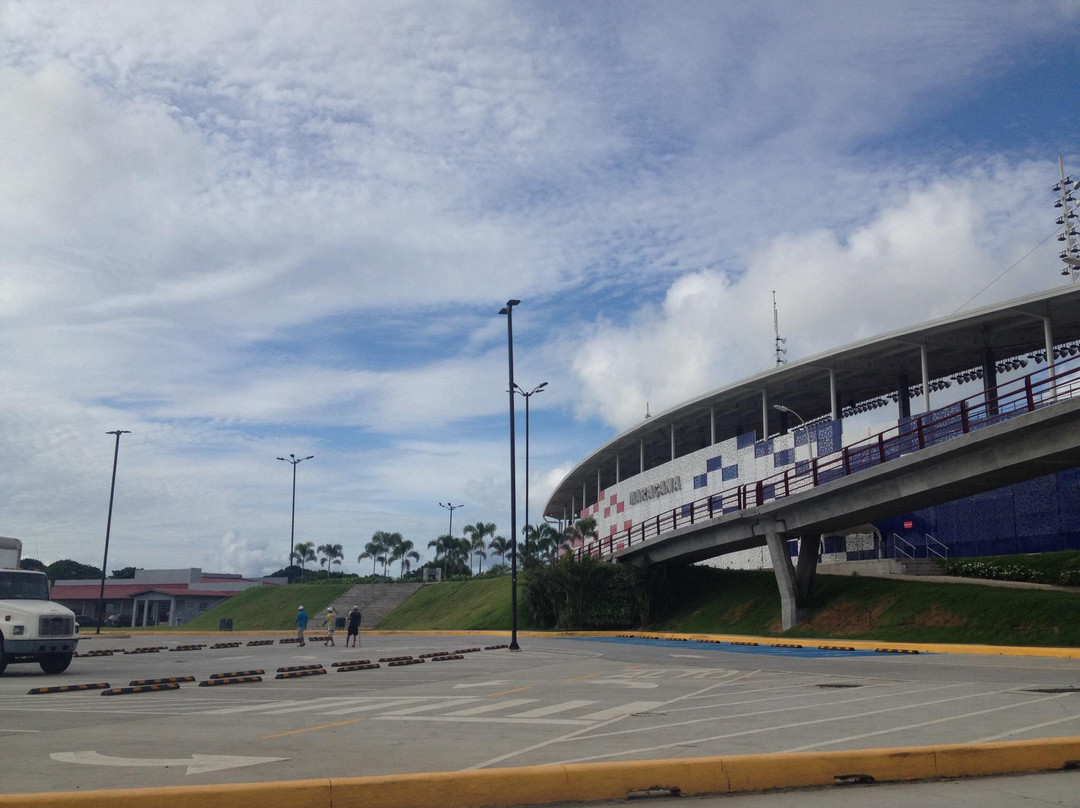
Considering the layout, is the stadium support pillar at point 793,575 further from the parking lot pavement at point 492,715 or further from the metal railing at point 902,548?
the parking lot pavement at point 492,715

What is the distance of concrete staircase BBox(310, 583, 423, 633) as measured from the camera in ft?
Result: 213

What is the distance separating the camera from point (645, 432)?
206 feet

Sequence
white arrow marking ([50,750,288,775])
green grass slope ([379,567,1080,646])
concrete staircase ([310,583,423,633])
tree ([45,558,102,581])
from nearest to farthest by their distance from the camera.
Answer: white arrow marking ([50,750,288,775])
green grass slope ([379,567,1080,646])
concrete staircase ([310,583,423,633])
tree ([45,558,102,581])

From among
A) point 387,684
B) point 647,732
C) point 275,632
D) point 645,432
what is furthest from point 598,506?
point 647,732

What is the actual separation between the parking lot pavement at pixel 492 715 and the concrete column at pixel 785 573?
11192 mm

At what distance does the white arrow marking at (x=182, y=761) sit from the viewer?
8.70 m

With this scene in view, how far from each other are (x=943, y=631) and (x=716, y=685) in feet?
48.2

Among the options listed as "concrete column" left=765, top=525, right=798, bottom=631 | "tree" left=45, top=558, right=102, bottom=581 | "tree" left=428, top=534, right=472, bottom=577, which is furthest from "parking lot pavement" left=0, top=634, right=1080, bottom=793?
"tree" left=45, top=558, right=102, bottom=581

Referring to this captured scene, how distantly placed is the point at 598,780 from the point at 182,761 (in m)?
4.32

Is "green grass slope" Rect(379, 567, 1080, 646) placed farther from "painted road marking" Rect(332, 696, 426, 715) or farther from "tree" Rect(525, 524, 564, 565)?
"painted road marking" Rect(332, 696, 426, 715)

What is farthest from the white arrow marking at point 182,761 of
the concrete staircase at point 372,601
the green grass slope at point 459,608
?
the concrete staircase at point 372,601

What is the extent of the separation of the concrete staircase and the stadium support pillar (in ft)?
109

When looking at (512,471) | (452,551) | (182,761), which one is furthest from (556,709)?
(452,551)

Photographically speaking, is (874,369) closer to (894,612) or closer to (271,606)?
(894,612)
